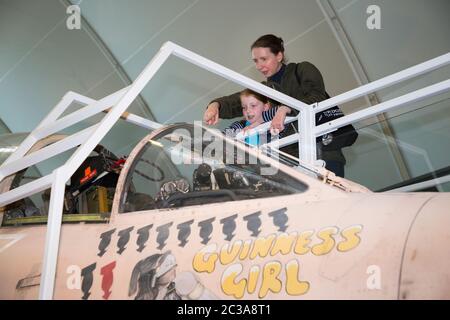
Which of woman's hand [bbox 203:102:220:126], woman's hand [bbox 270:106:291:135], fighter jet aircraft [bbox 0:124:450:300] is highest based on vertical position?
woman's hand [bbox 203:102:220:126]

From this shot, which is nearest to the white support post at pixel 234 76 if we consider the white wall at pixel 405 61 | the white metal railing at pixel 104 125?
the white metal railing at pixel 104 125

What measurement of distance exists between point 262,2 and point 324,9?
2.94ft

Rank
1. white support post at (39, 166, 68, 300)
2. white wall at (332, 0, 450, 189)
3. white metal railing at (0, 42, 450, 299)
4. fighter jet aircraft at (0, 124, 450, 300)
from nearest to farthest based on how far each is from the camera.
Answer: fighter jet aircraft at (0, 124, 450, 300)
white support post at (39, 166, 68, 300)
white metal railing at (0, 42, 450, 299)
white wall at (332, 0, 450, 189)

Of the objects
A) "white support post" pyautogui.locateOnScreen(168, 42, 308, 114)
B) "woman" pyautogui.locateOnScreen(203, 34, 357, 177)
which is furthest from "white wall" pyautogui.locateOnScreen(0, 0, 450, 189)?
"white support post" pyautogui.locateOnScreen(168, 42, 308, 114)

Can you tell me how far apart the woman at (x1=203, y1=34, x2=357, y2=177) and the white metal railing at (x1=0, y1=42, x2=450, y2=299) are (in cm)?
14

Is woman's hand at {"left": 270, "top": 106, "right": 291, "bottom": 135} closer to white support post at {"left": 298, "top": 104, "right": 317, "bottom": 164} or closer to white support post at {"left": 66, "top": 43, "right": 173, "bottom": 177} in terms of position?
white support post at {"left": 298, "top": 104, "right": 317, "bottom": 164}

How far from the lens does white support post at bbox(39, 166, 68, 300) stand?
251cm

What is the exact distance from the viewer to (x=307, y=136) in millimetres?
4273

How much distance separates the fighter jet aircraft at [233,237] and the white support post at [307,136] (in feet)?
3.46

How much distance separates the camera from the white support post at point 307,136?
4172mm

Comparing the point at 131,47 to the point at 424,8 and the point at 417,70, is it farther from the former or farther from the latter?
the point at 417,70

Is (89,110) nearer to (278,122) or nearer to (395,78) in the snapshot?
(278,122)
